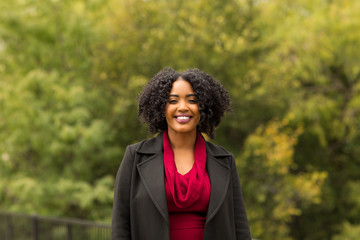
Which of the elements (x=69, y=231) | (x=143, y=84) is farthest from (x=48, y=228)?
(x=143, y=84)

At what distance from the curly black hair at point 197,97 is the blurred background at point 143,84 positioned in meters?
7.91

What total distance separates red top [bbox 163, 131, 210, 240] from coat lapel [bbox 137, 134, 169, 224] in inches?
1.4

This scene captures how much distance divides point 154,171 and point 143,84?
8.98 m

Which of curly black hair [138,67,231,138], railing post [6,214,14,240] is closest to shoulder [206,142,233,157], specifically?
curly black hair [138,67,231,138]

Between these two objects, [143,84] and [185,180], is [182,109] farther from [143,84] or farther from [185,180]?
[143,84]

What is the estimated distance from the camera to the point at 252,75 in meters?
12.9

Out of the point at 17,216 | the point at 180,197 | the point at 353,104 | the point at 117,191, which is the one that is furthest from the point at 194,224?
the point at 353,104

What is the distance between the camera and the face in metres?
2.35

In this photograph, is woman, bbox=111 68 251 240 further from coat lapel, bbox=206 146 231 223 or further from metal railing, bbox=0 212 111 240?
metal railing, bbox=0 212 111 240

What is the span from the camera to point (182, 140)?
241cm

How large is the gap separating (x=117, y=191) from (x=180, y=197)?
321mm

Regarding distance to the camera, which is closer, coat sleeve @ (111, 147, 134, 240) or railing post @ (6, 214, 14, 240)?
coat sleeve @ (111, 147, 134, 240)

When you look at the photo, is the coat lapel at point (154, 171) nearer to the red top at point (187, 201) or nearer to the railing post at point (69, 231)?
the red top at point (187, 201)

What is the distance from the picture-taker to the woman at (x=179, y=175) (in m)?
2.22
